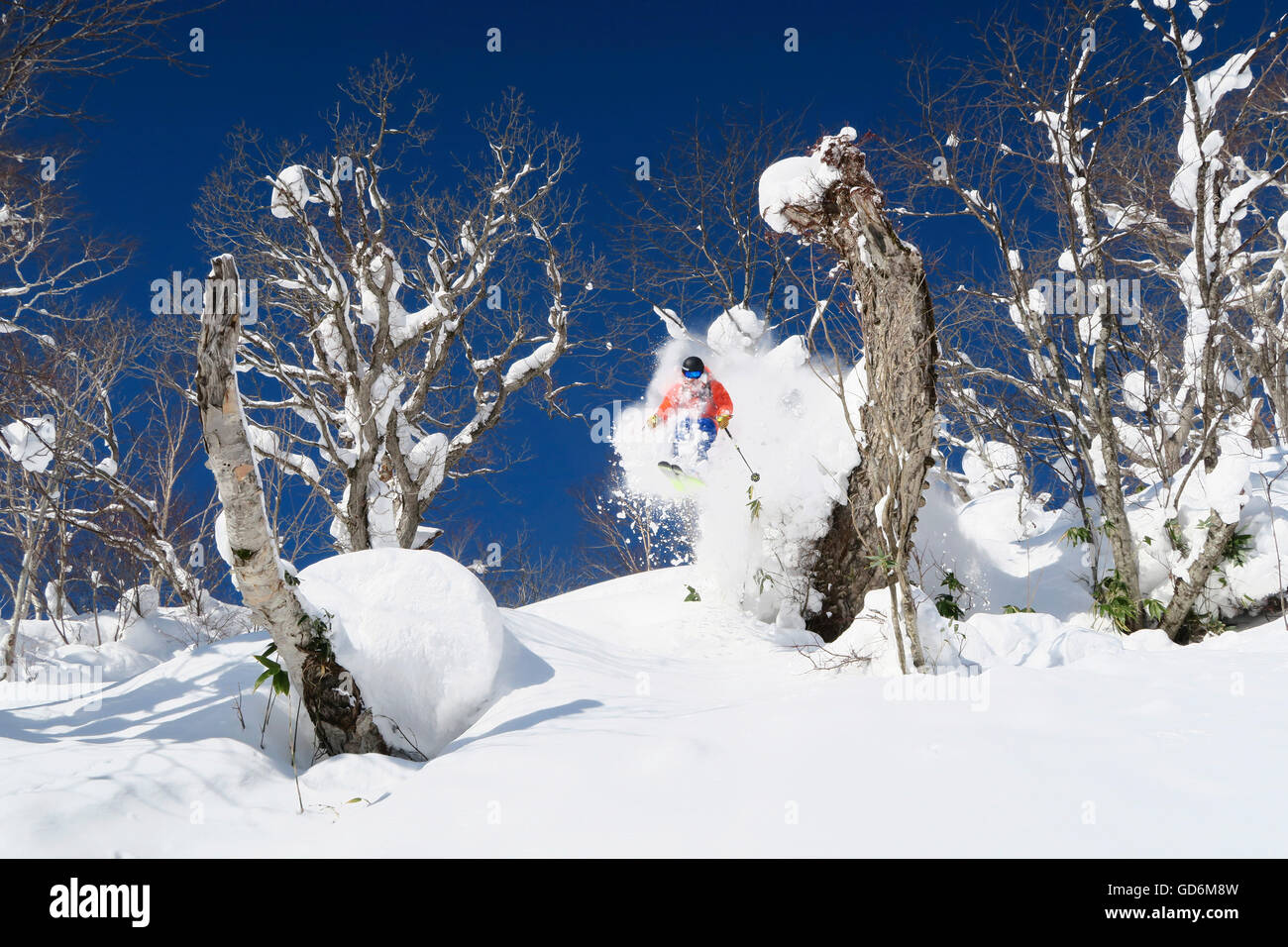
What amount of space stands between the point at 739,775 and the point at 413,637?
9.23 feet

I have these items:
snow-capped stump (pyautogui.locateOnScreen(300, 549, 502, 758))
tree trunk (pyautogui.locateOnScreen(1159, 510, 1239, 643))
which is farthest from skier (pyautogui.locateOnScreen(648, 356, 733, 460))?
tree trunk (pyautogui.locateOnScreen(1159, 510, 1239, 643))

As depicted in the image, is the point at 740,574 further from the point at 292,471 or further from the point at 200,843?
the point at 292,471

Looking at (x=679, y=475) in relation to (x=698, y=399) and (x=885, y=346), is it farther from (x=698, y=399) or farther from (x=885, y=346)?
(x=885, y=346)

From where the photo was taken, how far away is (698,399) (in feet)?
28.3

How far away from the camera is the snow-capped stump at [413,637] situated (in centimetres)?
446

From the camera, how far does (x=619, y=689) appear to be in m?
4.76

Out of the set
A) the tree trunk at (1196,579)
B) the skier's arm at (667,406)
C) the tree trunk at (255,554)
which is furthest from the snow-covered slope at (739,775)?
the skier's arm at (667,406)

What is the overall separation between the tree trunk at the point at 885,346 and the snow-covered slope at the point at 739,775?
142 cm

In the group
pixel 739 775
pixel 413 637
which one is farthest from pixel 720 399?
pixel 739 775

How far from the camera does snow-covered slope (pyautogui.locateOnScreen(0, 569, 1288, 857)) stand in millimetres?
2121

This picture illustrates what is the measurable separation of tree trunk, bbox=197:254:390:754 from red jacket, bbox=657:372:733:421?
206 inches

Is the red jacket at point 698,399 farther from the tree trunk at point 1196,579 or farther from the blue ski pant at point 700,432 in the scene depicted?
the tree trunk at point 1196,579
